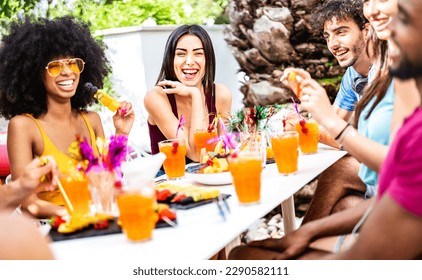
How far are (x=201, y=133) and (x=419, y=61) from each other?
1380mm

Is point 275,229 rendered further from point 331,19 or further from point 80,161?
point 80,161

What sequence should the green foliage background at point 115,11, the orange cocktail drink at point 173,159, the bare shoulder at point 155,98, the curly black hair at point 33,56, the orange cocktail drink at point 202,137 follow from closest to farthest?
the orange cocktail drink at point 173,159, the curly black hair at point 33,56, the orange cocktail drink at point 202,137, the bare shoulder at point 155,98, the green foliage background at point 115,11

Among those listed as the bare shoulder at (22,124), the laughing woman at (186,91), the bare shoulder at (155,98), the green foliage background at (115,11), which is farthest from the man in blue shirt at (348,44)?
the green foliage background at (115,11)

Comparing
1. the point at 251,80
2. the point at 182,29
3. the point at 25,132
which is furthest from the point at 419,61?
the point at 251,80

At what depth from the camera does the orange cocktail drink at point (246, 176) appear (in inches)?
64.7

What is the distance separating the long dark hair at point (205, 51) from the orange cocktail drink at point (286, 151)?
1116 millimetres

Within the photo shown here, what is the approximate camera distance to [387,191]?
116 centimetres

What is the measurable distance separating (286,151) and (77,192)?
77 centimetres

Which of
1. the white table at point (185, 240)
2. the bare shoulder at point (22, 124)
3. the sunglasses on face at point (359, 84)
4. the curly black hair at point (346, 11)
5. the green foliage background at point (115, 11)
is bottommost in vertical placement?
the white table at point (185, 240)

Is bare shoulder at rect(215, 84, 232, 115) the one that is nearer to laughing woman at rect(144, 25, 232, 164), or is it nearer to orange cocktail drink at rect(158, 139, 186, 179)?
laughing woman at rect(144, 25, 232, 164)

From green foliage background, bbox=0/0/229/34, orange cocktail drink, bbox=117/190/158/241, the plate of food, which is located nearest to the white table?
orange cocktail drink, bbox=117/190/158/241

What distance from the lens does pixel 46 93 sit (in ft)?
7.83

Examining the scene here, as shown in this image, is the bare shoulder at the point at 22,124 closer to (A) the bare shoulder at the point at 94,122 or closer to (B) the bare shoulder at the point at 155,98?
(A) the bare shoulder at the point at 94,122

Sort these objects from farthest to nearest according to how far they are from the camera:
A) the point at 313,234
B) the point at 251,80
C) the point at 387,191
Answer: the point at 251,80, the point at 313,234, the point at 387,191
